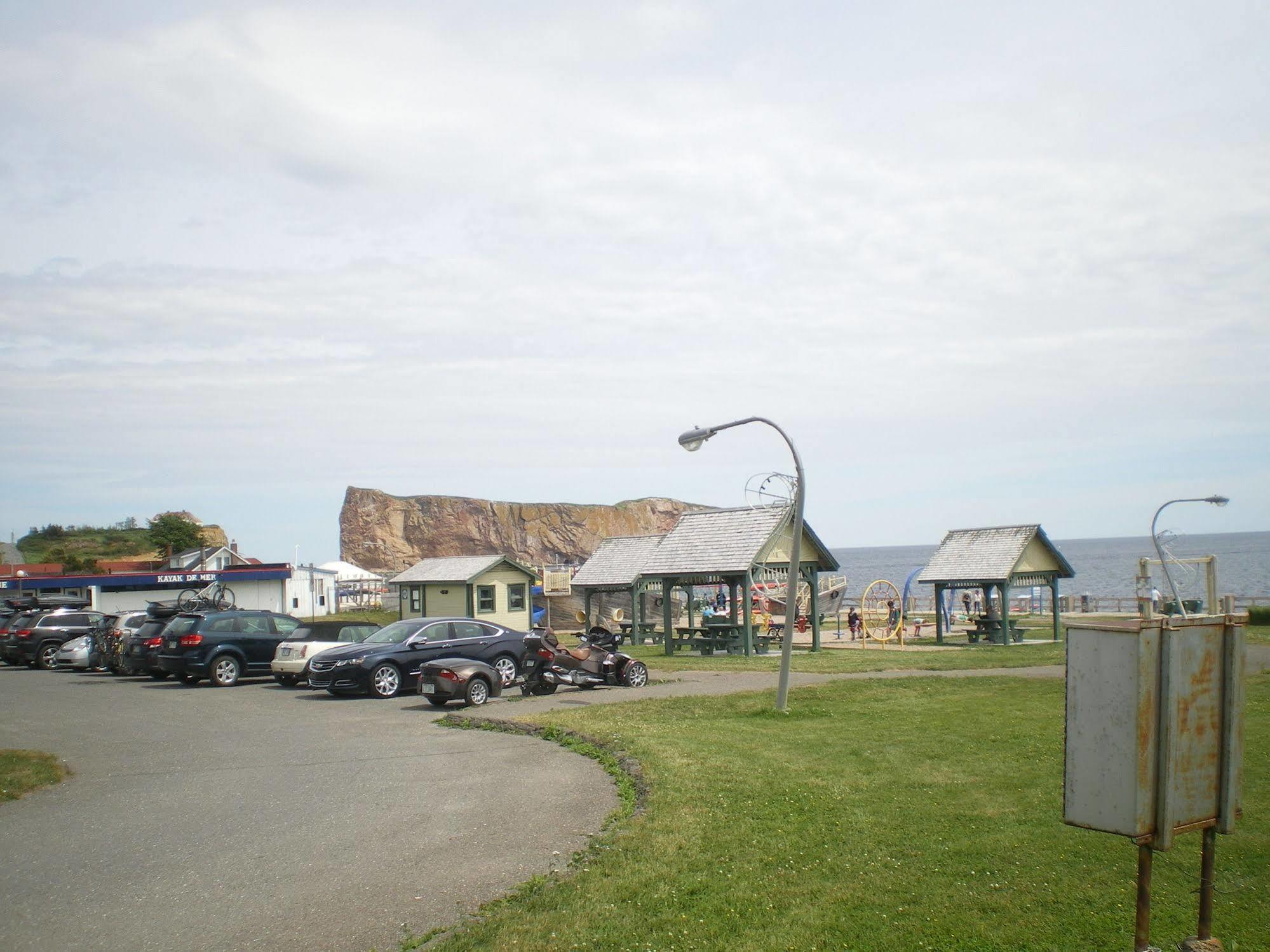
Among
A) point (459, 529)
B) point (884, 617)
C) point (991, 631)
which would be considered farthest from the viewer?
point (459, 529)

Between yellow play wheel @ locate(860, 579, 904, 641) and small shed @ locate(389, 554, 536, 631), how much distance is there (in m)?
13.6

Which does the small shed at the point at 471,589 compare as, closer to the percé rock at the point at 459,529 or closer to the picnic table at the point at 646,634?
the picnic table at the point at 646,634

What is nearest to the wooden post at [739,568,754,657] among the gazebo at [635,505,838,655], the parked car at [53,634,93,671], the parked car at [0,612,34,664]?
the gazebo at [635,505,838,655]

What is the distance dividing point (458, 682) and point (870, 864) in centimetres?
1160

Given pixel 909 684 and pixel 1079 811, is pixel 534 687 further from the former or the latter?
pixel 1079 811

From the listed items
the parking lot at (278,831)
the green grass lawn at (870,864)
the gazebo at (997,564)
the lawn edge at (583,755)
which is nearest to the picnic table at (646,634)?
the gazebo at (997,564)

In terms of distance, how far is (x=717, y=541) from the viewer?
34750mm

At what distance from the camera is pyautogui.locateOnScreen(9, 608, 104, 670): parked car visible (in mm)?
32156

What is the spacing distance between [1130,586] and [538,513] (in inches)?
2806

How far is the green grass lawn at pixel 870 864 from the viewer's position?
6.18 meters

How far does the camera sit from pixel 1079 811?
4762 millimetres

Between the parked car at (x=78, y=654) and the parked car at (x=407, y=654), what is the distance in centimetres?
1222

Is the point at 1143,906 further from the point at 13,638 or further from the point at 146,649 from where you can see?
the point at 13,638

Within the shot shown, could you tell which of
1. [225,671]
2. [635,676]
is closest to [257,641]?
[225,671]
